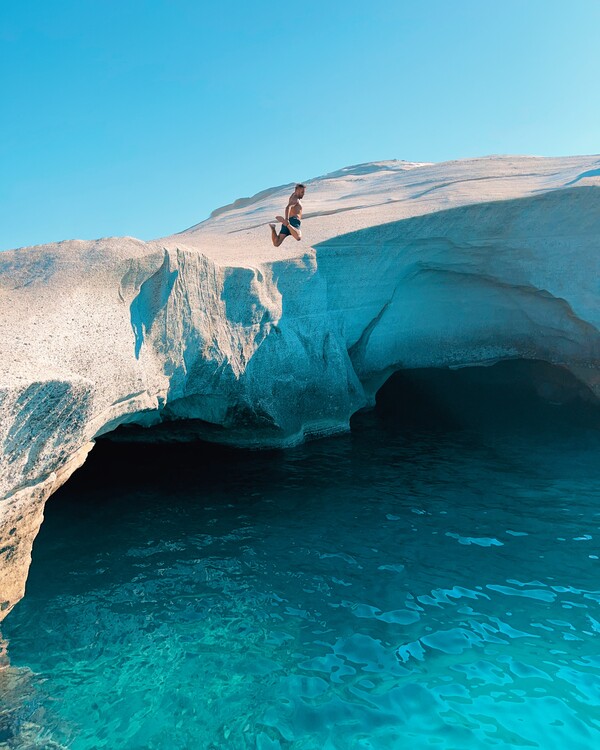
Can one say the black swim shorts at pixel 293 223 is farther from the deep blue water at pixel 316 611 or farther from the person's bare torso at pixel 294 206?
the deep blue water at pixel 316 611

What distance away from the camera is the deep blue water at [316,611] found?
19.1 ft

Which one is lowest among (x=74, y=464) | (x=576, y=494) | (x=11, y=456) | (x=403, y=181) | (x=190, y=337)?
(x=576, y=494)

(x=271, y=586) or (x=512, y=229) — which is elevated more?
(x=512, y=229)

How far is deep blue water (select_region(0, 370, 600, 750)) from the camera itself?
229 inches

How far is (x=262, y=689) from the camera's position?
6.23 meters

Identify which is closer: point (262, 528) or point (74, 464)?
point (74, 464)

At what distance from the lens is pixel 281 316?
12.8 metres

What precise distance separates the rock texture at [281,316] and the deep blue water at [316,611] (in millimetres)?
1433

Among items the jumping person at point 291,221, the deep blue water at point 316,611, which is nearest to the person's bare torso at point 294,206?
the jumping person at point 291,221

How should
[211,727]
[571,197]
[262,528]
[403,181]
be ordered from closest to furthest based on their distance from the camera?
[211,727] < [262,528] < [571,197] < [403,181]

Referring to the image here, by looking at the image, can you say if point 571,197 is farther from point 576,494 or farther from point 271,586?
point 271,586

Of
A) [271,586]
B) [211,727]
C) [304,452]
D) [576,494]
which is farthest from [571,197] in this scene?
[211,727]

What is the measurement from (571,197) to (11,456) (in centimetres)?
1344

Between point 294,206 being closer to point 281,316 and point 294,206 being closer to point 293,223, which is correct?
point 293,223
